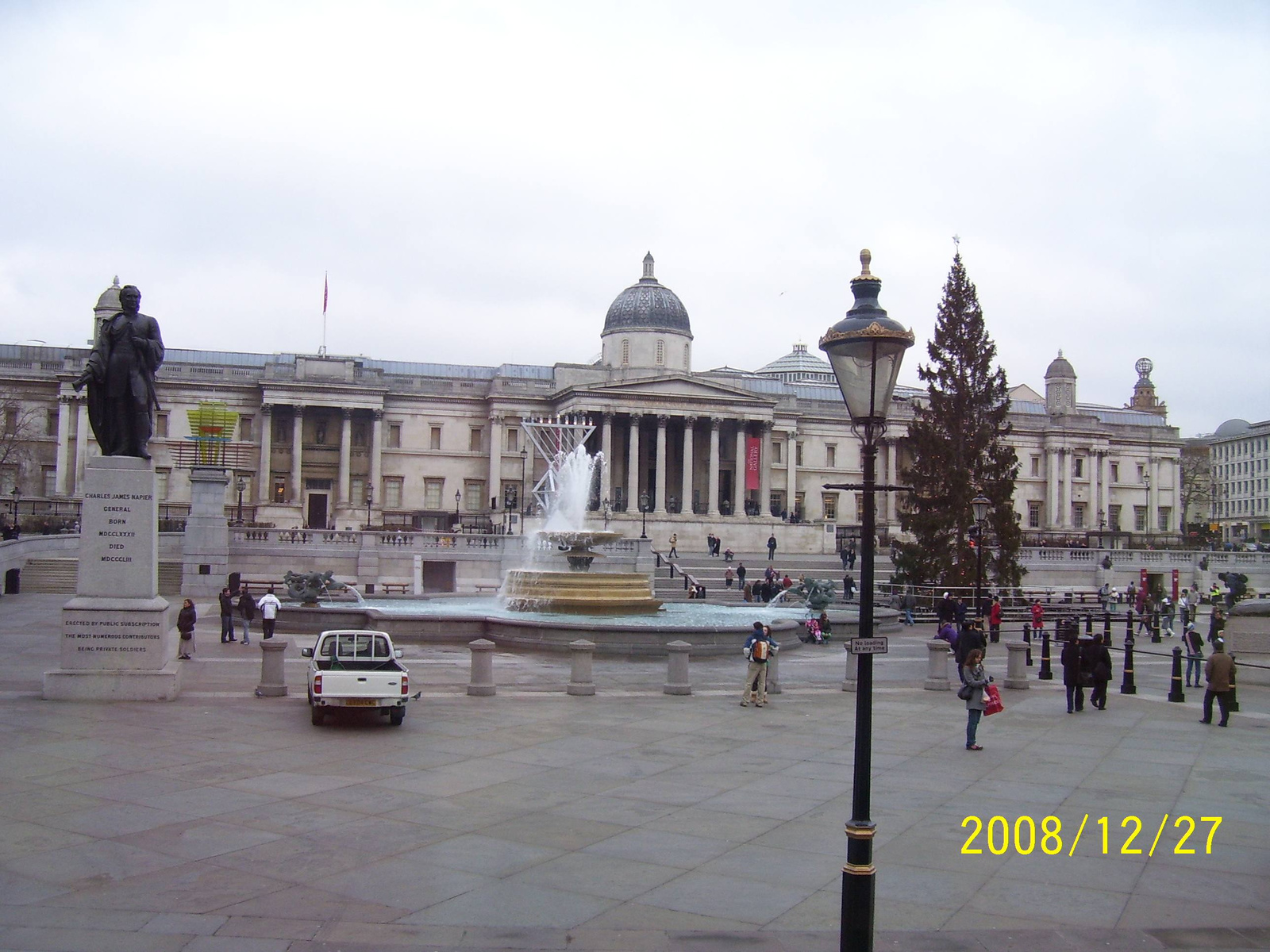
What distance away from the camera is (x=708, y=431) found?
286 ft

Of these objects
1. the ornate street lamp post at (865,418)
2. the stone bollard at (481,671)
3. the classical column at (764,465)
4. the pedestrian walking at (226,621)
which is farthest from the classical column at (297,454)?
the ornate street lamp post at (865,418)

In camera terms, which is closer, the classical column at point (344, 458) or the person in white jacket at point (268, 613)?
the person in white jacket at point (268, 613)

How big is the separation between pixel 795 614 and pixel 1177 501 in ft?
281

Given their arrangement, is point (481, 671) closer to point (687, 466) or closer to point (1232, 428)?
point (687, 466)

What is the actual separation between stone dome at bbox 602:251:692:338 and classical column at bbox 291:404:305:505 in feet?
79.0

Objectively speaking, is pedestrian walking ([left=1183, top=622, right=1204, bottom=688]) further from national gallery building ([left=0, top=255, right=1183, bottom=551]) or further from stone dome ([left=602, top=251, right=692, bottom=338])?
stone dome ([left=602, top=251, right=692, bottom=338])

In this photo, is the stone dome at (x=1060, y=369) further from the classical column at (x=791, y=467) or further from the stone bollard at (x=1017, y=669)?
the stone bollard at (x=1017, y=669)

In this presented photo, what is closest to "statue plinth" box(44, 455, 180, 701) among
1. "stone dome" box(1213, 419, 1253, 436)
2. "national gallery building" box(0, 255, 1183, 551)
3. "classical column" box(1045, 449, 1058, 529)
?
"national gallery building" box(0, 255, 1183, 551)

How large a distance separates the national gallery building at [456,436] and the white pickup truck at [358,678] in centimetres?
5792

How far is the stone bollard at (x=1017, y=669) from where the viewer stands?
80.1 ft

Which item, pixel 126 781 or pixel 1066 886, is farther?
pixel 126 781

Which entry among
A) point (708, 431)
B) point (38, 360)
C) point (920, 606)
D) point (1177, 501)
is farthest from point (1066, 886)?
point (1177, 501)

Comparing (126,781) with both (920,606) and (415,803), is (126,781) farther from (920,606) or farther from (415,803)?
(920,606)

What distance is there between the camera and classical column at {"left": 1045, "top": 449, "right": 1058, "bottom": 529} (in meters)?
103
